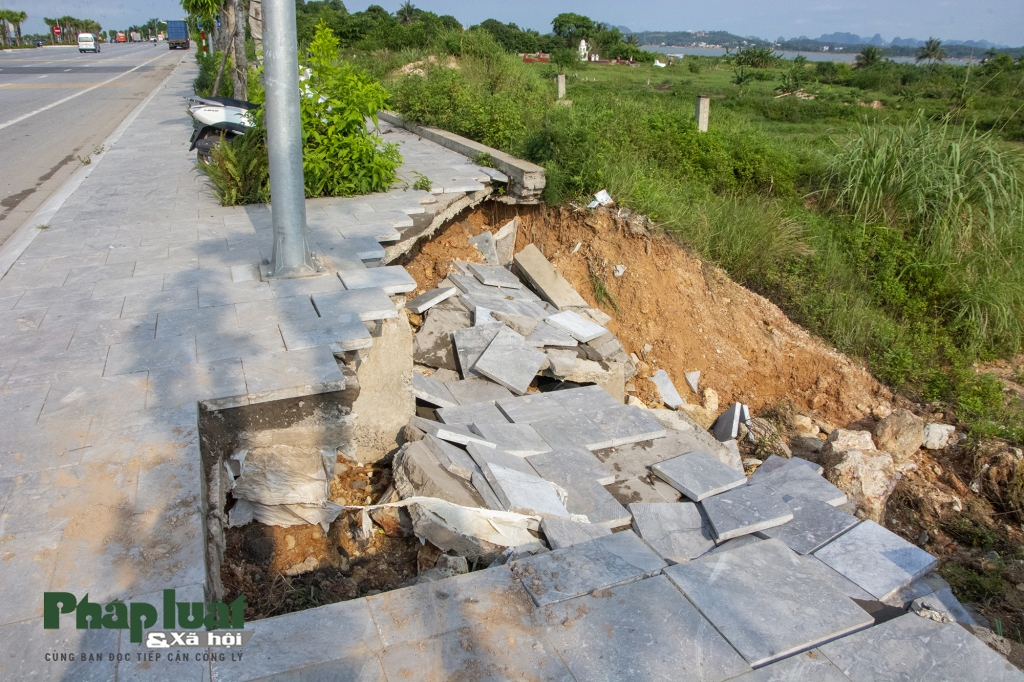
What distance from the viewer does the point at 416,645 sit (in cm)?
230

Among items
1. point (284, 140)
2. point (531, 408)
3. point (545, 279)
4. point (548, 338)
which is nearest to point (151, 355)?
point (284, 140)

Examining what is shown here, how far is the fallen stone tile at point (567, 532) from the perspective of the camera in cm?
306

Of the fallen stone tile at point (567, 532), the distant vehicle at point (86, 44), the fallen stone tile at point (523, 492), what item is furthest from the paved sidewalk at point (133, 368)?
the distant vehicle at point (86, 44)

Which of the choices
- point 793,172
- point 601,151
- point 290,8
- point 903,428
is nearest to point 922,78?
point 793,172

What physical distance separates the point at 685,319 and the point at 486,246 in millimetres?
2252

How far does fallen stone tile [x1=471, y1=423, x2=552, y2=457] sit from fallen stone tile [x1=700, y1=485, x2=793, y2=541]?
0.98 metres

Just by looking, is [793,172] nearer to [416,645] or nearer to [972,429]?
[972,429]

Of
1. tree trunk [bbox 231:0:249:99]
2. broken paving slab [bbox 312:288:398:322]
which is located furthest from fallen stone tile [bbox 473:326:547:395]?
tree trunk [bbox 231:0:249:99]

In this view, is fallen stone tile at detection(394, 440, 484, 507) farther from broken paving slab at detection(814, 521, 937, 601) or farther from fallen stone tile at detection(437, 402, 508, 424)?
broken paving slab at detection(814, 521, 937, 601)

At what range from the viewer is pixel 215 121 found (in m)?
7.93

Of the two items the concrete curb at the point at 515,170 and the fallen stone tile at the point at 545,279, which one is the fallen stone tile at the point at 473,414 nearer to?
the fallen stone tile at the point at 545,279

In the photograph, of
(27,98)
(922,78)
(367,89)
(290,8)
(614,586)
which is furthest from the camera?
(922,78)

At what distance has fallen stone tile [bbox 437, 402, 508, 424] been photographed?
435 cm

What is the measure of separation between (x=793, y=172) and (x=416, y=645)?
8601mm
